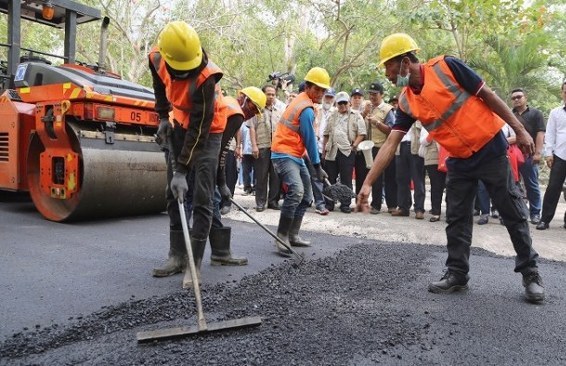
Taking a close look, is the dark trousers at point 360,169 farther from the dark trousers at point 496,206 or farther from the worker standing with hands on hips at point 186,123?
the worker standing with hands on hips at point 186,123

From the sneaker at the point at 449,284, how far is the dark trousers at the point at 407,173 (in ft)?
11.0

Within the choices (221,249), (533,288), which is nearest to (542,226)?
(533,288)

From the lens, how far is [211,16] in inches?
645

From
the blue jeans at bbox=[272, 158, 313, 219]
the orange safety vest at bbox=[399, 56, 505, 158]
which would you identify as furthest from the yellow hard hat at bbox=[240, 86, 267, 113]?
the orange safety vest at bbox=[399, 56, 505, 158]

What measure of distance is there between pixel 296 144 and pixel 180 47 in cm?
182

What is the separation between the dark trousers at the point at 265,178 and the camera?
6996mm

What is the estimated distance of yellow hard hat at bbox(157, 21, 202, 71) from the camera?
→ 2.90 meters

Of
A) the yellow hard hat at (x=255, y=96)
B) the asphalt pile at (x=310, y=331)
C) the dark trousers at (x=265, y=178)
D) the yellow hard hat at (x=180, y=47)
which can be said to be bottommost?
the asphalt pile at (x=310, y=331)

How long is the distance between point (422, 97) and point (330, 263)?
5.04ft

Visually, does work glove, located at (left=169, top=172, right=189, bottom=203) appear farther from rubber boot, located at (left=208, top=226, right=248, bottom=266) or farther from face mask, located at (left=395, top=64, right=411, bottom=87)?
face mask, located at (left=395, top=64, right=411, bottom=87)

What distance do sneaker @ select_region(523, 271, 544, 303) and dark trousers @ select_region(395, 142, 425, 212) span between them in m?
3.47

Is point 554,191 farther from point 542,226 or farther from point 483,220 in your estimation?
point 483,220

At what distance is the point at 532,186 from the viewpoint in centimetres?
627

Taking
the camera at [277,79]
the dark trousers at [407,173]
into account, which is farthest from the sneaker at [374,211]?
the camera at [277,79]
